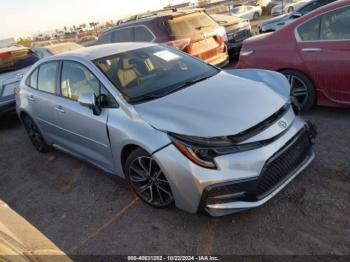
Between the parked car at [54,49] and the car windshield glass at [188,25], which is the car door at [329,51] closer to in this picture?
the car windshield glass at [188,25]

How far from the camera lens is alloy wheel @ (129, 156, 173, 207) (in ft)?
10.9

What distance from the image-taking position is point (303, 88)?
500cm

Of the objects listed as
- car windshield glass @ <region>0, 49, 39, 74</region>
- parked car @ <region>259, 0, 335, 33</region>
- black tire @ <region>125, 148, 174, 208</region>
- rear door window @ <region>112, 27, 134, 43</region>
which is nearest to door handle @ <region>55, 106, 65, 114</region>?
black tire @ <region>125, 148, 174, 208</region>

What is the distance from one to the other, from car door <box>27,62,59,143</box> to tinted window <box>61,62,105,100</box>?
266 millimetres

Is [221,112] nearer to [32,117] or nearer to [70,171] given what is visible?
[70,171]

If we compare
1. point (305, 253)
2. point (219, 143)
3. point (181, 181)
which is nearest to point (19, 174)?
point (181, 181)

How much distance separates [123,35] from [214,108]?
5.94m

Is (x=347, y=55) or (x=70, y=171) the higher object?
(x=347, y=55)

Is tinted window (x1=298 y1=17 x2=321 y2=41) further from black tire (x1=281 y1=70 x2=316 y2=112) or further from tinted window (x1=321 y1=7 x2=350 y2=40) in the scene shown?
black tire (x1=281 y1=70 x2=316 y2=112)

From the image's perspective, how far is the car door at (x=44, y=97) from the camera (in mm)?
4656

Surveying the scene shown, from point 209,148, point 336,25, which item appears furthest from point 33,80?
point 336,25

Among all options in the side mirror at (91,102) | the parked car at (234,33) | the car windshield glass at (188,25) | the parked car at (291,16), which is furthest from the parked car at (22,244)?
the parked car at (291,16)

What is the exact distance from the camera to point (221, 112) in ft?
10.2

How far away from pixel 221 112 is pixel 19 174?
11.6 ft
